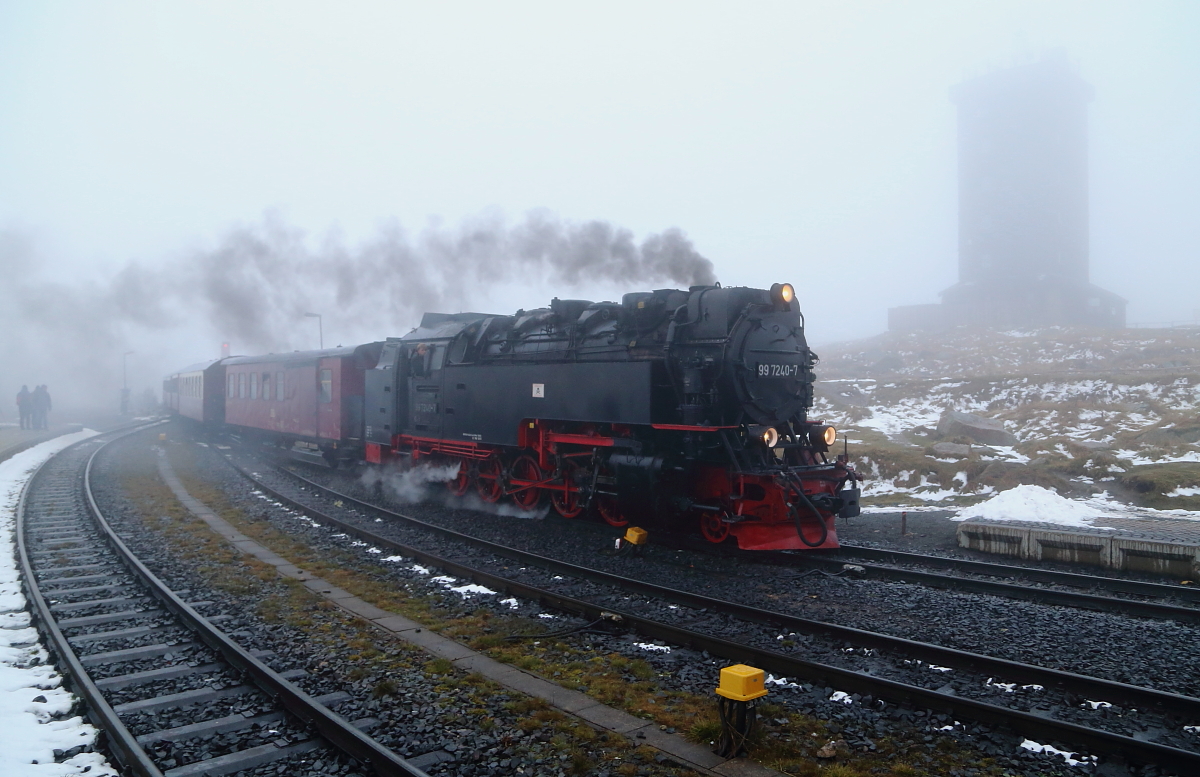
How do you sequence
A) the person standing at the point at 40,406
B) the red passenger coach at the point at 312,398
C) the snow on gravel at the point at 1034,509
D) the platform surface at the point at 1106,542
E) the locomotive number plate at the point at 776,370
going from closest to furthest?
the platform surface at the point at 1106,542 → the locomotive number plate at the point at 776,370 → the snow on gravel at the point at 1034,509 → the red passenger coach at the point at 312,398 → the person standing at the point at 40,406

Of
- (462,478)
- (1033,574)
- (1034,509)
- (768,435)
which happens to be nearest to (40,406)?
(462,478)

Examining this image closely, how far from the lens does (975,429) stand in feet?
61.6

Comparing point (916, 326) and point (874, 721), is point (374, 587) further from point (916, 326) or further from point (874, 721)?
point (916, 326)

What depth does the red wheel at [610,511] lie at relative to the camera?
36.0 feet

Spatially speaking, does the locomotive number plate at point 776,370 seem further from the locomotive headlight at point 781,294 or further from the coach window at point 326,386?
the coach window at point 326,386

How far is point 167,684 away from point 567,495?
668 cm

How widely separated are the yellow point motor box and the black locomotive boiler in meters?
4.64

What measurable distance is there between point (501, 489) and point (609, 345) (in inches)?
152

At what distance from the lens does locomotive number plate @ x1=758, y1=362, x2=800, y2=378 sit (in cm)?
958

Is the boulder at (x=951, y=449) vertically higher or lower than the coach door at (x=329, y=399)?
lower

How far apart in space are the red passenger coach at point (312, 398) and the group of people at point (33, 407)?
14.1 meters

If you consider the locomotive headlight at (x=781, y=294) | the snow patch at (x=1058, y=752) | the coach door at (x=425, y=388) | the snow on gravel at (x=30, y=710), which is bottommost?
the snow on gravel at (x=30, y=710)

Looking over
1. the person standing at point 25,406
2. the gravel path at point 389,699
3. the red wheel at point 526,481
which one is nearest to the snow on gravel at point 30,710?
the gravel path at point 389,699

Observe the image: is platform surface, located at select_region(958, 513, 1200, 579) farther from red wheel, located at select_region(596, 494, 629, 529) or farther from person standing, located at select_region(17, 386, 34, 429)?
person standing, located at select_region(17, 386, 34, 429)
